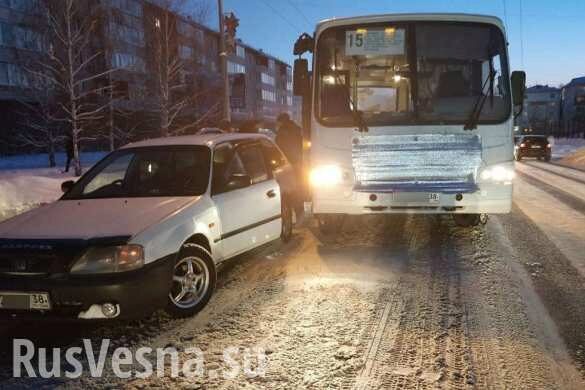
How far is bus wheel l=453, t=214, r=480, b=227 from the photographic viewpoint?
798 cm

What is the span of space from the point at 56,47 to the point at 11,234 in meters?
18.1

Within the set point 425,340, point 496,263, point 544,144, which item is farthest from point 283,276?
point 544,144

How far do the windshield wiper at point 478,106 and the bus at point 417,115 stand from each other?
13 millimetres

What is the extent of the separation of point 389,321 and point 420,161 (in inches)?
115

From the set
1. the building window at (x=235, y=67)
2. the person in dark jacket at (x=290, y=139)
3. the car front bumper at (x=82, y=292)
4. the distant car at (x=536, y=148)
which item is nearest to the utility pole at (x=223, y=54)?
the person in dark jacket at (x=290, y=139)

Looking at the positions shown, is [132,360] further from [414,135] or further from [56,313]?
[414,135]

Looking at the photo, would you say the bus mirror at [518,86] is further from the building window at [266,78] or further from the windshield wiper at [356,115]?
the building window at [266,78]

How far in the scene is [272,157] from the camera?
288 inches

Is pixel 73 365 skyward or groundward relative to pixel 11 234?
groundward

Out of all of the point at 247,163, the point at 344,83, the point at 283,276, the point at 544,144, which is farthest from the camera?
the point at 544,144

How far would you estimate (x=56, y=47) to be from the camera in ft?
65.2

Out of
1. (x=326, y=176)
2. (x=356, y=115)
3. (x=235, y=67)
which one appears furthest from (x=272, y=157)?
(x=235, y=67)

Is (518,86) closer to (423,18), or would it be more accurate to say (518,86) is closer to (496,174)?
(496,174)

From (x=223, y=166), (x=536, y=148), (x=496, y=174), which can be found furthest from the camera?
(x=536, y=148)
